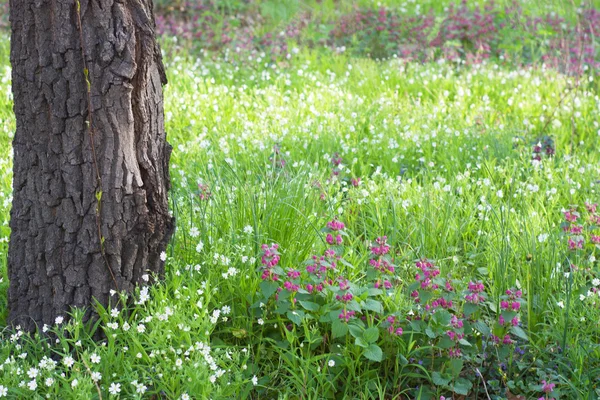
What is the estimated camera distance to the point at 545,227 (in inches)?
150

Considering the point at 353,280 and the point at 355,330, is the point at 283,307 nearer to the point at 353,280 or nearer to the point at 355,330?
the point at 355,330

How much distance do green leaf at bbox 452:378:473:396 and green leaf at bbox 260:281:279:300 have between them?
84 centimetres

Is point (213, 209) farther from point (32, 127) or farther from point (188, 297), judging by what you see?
point (32, 127)

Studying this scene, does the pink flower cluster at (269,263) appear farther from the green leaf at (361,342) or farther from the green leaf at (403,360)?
the green leaf at (403,360)

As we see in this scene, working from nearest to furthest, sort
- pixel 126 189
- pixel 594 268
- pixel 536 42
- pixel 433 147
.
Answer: pixel 126 189 → pixel 594 268 → pixel 433 147 → pixel 536 42

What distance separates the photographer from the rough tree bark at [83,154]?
2750 millimetres

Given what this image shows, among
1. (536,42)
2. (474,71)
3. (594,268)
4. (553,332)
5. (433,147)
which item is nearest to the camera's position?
(553,332)

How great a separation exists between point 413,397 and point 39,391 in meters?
1.56

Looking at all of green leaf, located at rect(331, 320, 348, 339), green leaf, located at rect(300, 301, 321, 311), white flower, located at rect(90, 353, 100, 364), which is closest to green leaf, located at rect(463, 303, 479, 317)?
green leaf, located at rect(331, 320, 348, 339)

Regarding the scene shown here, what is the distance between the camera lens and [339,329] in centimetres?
275

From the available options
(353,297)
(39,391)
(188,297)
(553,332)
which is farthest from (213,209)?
(553,332)

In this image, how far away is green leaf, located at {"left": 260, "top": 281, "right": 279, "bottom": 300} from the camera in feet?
9.41

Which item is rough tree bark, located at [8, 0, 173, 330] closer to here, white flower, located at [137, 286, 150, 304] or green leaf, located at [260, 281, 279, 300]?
white flower, located at [137, 286, 150, 304]

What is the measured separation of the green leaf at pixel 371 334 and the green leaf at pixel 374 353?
2 cm
